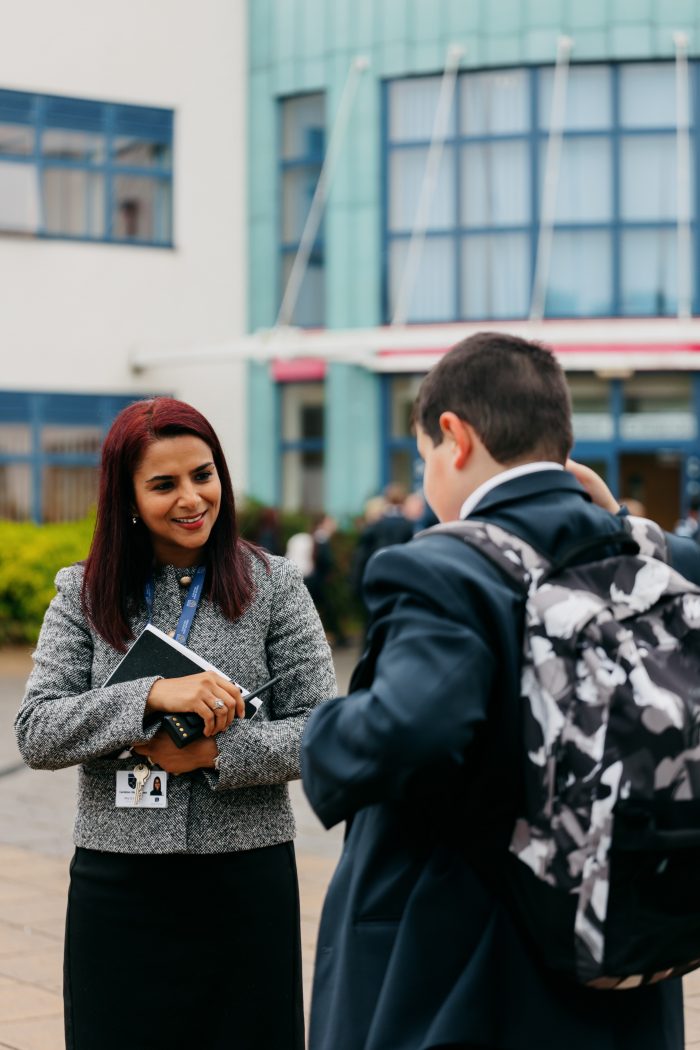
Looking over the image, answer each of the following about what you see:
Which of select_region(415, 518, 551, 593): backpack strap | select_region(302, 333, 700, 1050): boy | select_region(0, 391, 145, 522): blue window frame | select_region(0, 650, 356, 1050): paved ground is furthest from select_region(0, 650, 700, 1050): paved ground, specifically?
select_region(0, 391, 145, 522): blue window frame

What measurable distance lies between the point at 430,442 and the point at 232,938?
131cm

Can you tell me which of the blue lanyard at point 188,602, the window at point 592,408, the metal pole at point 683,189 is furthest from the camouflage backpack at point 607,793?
the metal pole at point 683,189

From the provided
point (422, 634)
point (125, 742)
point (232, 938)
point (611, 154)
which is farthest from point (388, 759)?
point (611, 154)

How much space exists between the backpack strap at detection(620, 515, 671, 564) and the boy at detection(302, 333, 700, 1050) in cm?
13

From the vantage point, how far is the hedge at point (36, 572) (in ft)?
63.4

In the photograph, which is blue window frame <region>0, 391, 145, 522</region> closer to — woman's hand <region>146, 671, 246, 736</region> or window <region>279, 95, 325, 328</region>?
window <region>279, 95, 325, 328</region>

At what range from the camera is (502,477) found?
8.33 ft

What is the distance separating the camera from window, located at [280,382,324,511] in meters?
24.7

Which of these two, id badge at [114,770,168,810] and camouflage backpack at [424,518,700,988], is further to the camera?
id badge at [114,770,168,810]

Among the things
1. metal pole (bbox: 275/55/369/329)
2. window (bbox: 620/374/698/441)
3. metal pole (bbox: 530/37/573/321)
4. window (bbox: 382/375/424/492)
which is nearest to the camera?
window (bbox: 620/374/698/441)

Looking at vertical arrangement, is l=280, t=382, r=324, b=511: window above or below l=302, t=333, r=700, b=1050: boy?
below

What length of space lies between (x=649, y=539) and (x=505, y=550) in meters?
0.38

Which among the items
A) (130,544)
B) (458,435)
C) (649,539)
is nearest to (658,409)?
(130,544)

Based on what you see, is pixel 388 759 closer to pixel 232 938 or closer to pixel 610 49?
pixel 232 938
